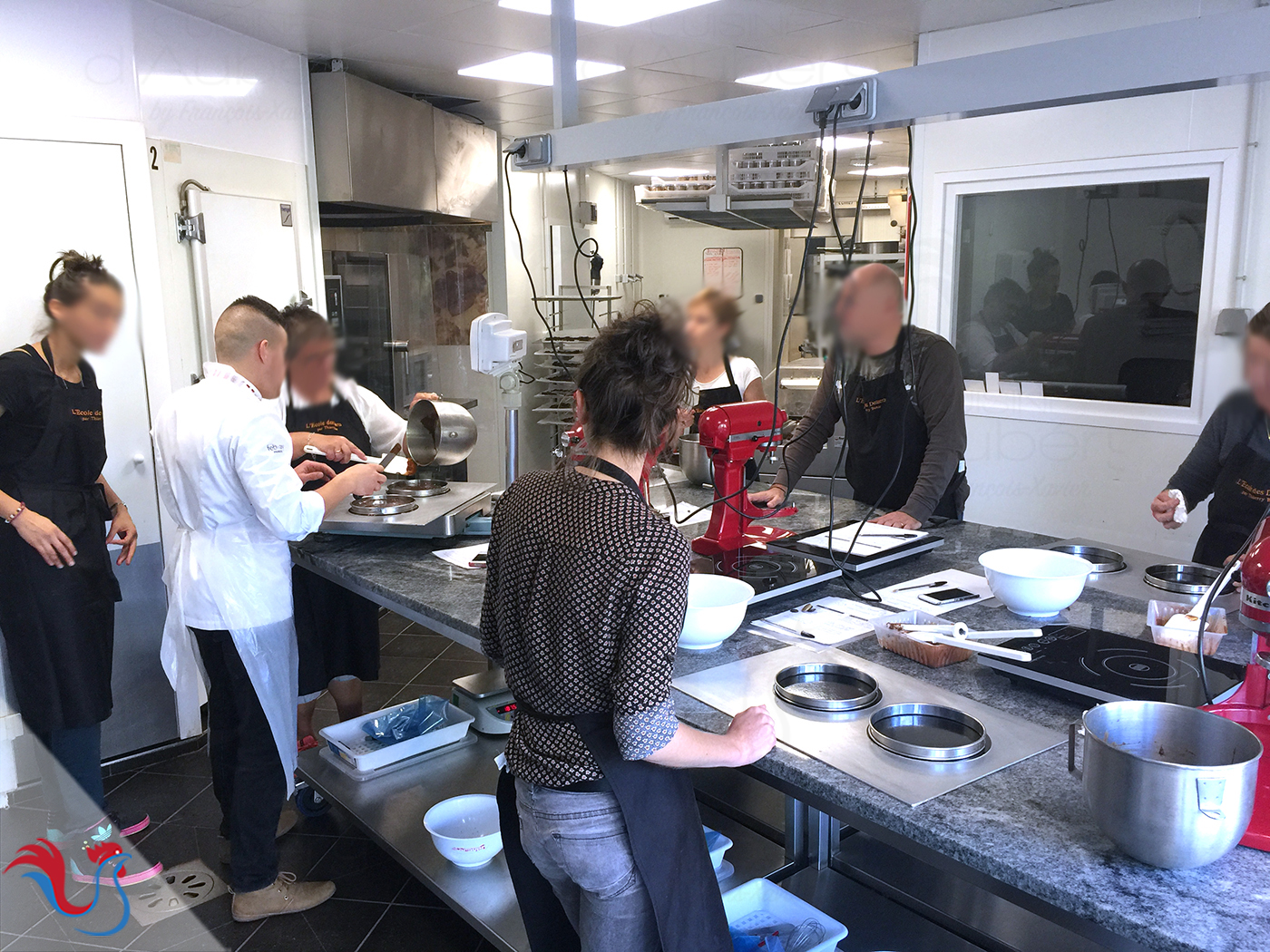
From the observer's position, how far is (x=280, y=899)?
2.44m

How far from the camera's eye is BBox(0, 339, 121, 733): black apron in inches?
96.3

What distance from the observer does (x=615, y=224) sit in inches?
57.6

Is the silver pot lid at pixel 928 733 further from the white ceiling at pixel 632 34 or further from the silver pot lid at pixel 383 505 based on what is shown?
the white ceiling at pixel 632 34

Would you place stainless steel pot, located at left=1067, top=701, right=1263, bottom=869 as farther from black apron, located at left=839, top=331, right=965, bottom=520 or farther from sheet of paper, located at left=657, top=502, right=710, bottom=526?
black apron, located at left=839, top=331, right=965, bottom=520

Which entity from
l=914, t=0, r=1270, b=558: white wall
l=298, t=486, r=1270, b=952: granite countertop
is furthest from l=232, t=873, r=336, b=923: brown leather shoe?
l=914, t=0, r=1270, b=558: white wall

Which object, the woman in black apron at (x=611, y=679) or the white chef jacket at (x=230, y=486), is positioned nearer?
the woman in black apron at (x=611, y=679)

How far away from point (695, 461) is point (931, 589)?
121cm

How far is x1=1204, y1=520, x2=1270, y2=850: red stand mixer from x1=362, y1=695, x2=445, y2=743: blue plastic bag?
207 cm

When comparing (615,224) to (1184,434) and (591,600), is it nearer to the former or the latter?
(591,600)

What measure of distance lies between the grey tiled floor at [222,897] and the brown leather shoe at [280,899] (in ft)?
0.08

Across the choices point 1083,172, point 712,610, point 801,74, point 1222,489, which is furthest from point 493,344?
point 801,74

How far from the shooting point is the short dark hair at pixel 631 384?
1.20 metres

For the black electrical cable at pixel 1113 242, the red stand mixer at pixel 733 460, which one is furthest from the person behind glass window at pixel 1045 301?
the red stand mixer at pixel 733 460

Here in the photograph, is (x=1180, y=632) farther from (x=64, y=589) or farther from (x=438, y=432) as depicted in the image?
(x=64, y=589)
